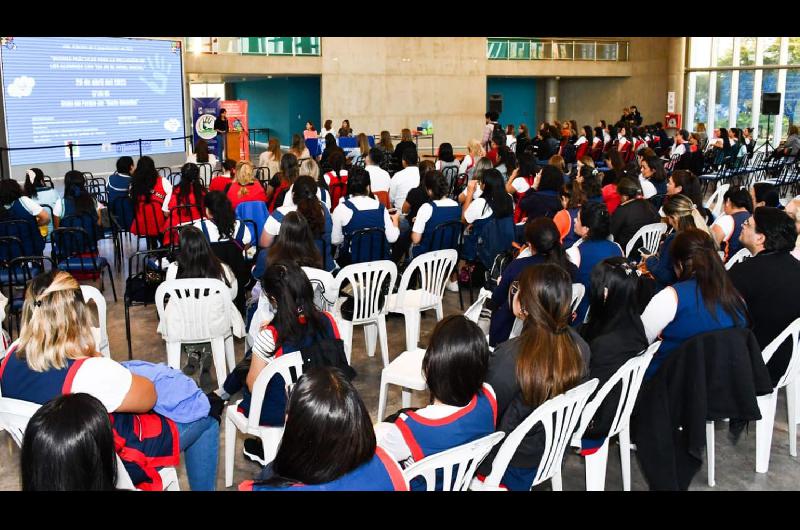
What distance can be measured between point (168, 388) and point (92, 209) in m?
4.70

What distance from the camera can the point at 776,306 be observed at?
147 inches

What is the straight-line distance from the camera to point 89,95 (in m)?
14.4

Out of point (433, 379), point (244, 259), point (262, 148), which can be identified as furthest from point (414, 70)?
point (433, 379)

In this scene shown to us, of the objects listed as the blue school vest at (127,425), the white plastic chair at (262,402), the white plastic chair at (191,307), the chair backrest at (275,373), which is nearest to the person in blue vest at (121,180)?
the white plastic chair at (191,307)

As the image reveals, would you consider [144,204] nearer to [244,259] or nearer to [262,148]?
[244,259]

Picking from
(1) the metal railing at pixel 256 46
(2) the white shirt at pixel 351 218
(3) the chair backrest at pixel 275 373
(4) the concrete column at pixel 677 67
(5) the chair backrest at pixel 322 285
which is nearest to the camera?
(3) the chair backrest at pixel 275 373

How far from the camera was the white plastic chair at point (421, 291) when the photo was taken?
5.08 metres

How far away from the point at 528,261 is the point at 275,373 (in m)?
1.73

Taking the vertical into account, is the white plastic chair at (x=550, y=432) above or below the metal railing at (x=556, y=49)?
below

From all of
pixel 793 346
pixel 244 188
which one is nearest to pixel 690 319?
pixel 793 346

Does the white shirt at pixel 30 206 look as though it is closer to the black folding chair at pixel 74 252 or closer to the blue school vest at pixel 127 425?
the black folding chair at pixel 74 252

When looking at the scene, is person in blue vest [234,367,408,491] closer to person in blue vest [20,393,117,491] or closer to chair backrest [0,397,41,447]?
person in blue vest [20,393,117,491]

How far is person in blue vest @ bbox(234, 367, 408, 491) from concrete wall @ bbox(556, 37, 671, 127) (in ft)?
77.3

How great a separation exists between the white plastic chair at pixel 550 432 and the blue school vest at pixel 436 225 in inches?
134
